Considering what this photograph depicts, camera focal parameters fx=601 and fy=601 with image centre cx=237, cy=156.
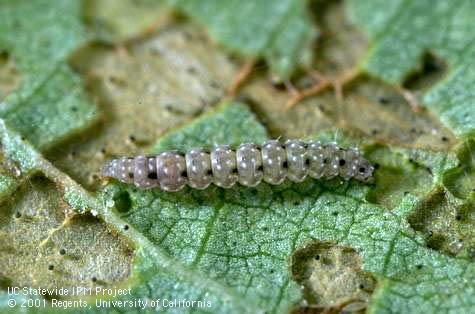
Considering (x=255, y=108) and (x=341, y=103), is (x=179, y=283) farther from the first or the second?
(x=341, y=103)

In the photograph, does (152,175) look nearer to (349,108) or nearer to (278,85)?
(278,85)

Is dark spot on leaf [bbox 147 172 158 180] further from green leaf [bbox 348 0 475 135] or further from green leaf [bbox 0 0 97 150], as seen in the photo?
green leaf [bbox 348 0 475 135]

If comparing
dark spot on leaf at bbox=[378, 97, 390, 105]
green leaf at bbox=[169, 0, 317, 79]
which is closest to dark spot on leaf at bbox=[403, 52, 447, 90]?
dark spot on leaf at bbox=[378, 97, 390, 105]

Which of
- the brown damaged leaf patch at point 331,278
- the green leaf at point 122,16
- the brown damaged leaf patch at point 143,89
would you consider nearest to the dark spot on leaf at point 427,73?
the brown damaged leaf patch at point 143,89

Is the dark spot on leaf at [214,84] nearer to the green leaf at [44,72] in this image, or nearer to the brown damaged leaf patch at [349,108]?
the brown damaged leaf patch at [349,108]

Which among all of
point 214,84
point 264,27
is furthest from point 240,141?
point 264,27

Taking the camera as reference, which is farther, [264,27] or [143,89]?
[264,27]
